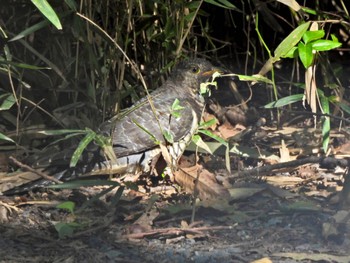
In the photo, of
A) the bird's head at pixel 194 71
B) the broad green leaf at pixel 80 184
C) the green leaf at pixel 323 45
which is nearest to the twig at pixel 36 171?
the broad green leaf at pixel 80 184

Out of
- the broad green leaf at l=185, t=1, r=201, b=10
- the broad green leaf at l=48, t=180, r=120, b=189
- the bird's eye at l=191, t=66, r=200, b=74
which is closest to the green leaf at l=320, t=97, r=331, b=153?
the broad green leaf at l=185, t=1, r=201, b=10

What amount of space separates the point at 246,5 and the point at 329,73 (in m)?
0.77

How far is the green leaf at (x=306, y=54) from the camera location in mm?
4633

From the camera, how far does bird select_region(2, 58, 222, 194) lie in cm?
510

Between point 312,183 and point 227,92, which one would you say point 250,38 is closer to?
point 227,92

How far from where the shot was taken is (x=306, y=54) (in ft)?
Result: 15.3

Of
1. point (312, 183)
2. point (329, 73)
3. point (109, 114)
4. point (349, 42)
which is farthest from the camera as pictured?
point (349, 42)

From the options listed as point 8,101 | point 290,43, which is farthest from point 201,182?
point 8,101

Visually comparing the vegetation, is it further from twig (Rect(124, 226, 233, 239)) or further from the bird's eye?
twig (Rect(124, 226, 233, 239))

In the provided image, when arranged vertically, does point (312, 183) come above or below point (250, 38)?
below

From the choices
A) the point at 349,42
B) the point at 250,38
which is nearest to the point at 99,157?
the point at 250,38

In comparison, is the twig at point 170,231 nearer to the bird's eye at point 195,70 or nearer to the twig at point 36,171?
the twig at point 36,171

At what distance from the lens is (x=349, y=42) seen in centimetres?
651

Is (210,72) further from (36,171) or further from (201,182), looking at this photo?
(36,171)
